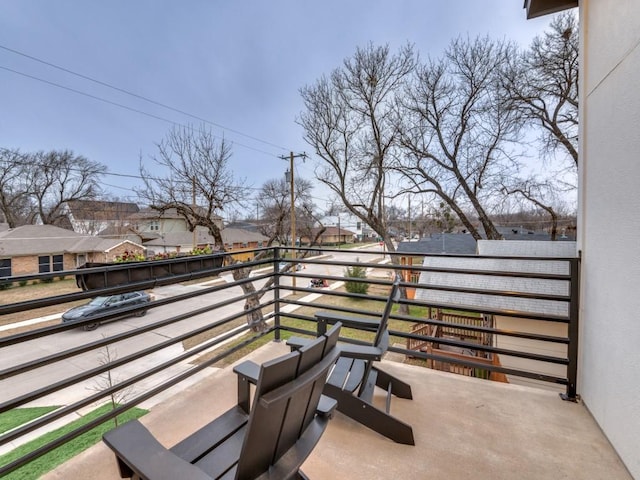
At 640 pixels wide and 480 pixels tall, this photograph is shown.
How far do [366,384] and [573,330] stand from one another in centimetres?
152

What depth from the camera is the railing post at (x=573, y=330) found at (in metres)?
1.99

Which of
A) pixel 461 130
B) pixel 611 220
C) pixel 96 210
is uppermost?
pixel 461 130

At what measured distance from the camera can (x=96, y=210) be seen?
15930 millimetres

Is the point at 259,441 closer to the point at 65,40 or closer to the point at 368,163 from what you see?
the point at 368,163

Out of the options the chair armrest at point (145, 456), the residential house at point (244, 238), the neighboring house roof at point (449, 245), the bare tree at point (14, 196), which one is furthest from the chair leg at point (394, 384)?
the residential house at point (244, 238)

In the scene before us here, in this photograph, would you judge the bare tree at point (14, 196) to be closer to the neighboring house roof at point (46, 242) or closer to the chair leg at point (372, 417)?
the neighboring house roof at point (46, 242)

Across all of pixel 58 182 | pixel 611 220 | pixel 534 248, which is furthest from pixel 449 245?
pixel 58 182

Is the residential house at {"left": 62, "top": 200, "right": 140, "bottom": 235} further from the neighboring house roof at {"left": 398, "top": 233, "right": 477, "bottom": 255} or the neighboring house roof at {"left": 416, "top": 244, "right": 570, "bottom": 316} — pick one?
the neighboring house roof at {"left": 416, "top": 244, "right": 570, "bottom": 316}

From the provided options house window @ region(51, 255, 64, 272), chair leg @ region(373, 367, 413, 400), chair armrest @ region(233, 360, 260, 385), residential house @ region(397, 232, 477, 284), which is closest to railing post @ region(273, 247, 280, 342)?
chair leg @ region(373, 367, 413, 400)

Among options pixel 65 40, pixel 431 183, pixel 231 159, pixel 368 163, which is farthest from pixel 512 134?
pixel 65 40

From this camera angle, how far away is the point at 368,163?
36.9ft

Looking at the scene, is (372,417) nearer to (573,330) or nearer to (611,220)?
(573,330)

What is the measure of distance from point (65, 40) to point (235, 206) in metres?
6.50

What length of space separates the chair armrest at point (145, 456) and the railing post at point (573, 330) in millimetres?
2392
